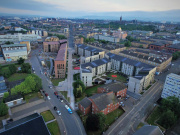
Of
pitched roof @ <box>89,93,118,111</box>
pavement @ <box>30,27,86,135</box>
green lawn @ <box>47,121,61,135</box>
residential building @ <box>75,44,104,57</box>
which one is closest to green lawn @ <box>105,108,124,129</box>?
pitched roof @ <box>89,93,118,111</box>

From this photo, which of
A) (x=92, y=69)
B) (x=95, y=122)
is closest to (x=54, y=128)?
(x=95, y=122)

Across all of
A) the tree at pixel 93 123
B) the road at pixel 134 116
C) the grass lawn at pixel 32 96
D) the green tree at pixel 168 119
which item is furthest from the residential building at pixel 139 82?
the grass lawn at pixel 32 96

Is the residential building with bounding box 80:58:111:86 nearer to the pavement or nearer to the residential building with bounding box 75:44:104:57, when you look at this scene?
the pavement

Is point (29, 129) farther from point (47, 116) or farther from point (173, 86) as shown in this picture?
point (173, 86)

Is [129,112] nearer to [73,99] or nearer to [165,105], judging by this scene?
[165,105]

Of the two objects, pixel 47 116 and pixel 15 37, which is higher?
pixel 15 37

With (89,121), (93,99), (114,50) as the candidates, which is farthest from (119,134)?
(114,50)
